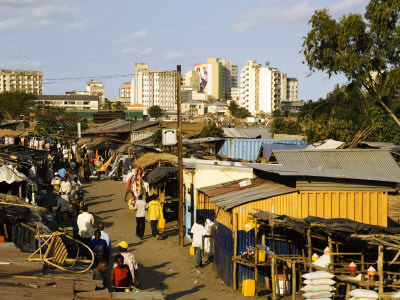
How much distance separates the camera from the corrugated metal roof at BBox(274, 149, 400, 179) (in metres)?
19.8

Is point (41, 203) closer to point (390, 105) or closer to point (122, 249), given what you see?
point (122, 249)

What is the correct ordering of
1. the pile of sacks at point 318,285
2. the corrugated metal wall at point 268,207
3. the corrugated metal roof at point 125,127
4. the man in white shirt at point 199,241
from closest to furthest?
the pile of sacks at point 318,285 → the corrugated metal wall at point 268,207 → the man in white shirt at point 199,241 → the corrugated metal roof at point 125,127

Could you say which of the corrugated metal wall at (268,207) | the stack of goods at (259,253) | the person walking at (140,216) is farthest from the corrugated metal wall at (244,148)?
the stack of goods at (259,253)

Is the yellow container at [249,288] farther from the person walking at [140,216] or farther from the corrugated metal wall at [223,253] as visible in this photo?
the person walking at [140,216]

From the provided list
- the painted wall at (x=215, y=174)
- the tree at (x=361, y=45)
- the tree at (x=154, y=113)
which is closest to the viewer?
the painted wall at (x=215, y=174)

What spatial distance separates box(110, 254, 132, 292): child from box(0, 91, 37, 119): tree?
84.4m

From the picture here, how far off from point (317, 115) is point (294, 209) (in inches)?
956

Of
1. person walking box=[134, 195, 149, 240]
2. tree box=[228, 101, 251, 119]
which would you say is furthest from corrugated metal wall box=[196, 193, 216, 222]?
tree box=[228, 101, 251, 119]

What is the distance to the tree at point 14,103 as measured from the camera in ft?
308

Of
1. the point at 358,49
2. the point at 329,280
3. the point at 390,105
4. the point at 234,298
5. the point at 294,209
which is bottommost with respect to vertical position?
the point at 234,298

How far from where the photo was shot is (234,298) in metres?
13.8

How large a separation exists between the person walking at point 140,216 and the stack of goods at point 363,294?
385 inches

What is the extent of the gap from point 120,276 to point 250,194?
15.2ft

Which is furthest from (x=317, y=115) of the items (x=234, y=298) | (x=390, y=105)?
(x=234, y=298)
